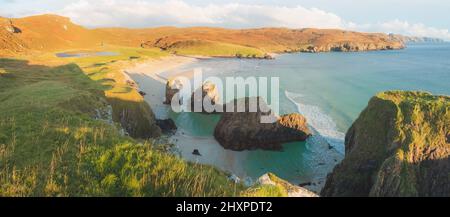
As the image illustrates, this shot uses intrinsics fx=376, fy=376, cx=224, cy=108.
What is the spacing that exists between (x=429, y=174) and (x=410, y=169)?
4.34 feet

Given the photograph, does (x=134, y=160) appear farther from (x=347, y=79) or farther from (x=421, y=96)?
(x=347, y=79)

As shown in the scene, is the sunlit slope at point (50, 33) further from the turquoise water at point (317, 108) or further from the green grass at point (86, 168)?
the green grass at point (86, 168)

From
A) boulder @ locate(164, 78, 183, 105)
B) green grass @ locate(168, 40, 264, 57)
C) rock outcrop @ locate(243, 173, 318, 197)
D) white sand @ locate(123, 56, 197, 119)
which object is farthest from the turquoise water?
green grass @ locate(168, 40, 264, 57)

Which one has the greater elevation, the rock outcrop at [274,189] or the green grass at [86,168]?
the green grass at [86,168]

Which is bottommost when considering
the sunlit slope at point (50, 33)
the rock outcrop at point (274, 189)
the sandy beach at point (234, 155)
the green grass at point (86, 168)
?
the sandy beach at point (234, 155)

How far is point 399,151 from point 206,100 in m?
30.1

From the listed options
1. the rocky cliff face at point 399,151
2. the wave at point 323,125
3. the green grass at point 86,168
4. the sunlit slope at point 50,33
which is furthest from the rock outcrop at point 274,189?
the sunlit slope at point 50,33

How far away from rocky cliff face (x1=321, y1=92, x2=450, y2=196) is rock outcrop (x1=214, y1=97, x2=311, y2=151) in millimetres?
10417

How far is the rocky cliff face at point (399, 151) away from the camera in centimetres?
1920

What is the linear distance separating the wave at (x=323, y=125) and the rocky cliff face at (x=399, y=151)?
422 inches

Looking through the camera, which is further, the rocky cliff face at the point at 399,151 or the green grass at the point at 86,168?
the rocky cliff face at the point at 399,151

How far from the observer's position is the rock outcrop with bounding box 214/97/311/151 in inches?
1318

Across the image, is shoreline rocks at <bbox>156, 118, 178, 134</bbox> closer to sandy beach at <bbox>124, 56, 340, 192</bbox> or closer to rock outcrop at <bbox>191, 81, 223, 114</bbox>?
sandy beach at <bbox>124, 56, 340, 192</bbox>
